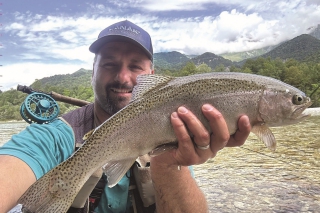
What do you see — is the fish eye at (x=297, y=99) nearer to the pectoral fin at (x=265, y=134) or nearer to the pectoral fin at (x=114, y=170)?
the pectoral fin at (x=265, y=134)

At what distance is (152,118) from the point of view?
7.97 feet

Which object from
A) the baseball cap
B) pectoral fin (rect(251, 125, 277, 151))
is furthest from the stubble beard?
pectoral fin (rect(251, 125, 277, 151))

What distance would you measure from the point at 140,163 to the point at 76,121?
981 mm

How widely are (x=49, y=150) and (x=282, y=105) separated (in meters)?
2.38

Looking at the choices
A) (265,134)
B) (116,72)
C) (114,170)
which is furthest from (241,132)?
(116,72)

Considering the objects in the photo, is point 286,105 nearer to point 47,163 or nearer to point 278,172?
point 47,163

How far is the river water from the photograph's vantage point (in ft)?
18.5

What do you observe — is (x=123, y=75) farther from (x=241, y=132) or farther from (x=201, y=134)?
(x=241, y=132)

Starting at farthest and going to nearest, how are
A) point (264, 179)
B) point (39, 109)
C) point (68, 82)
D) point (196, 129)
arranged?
point (68, 82) → point (264, 179) → point (39, 109) → point (196, 129)

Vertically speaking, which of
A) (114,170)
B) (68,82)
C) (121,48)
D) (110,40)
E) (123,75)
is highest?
(68,82)

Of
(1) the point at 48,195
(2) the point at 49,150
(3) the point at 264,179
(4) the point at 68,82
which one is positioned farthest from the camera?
(4) the point at 68,82

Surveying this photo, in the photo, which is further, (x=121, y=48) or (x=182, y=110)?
(x=121, y=48)

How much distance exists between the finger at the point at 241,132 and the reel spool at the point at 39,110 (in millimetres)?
3635

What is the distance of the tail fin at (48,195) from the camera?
2.28 meters
